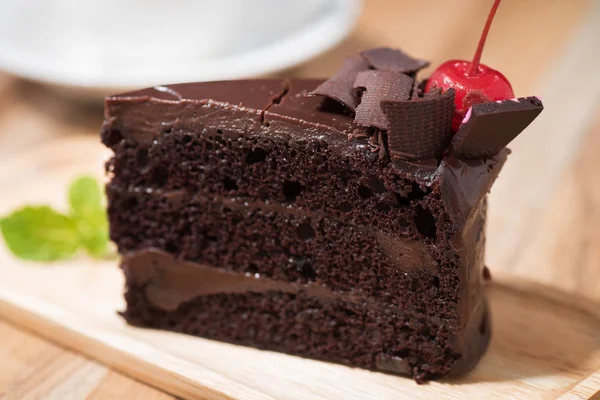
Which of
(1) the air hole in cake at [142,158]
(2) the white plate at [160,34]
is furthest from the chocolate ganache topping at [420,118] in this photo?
(2) the white plate at [160,34]

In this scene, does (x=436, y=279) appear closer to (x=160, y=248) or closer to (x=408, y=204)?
(x=408, y=204)

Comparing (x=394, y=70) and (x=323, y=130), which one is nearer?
(x=323, y=130)

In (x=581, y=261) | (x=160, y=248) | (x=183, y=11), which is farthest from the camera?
(x=183, y=11)

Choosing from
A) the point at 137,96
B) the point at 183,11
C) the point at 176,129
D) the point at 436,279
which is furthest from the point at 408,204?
the point at 183,11

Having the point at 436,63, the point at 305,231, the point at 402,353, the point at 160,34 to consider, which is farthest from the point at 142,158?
the point at 436,63

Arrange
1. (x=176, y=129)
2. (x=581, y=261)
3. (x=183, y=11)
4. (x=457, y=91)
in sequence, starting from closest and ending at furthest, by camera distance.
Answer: (x=457, y=91) < (x=176, y=129) < (x=581, y=261) < (x=183, y=11)

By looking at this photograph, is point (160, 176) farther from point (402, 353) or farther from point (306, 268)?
point (402, 353)

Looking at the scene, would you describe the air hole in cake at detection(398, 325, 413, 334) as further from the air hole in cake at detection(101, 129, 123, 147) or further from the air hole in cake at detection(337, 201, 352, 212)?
the air hole in cake at detection(101, 129, 123, 147)
